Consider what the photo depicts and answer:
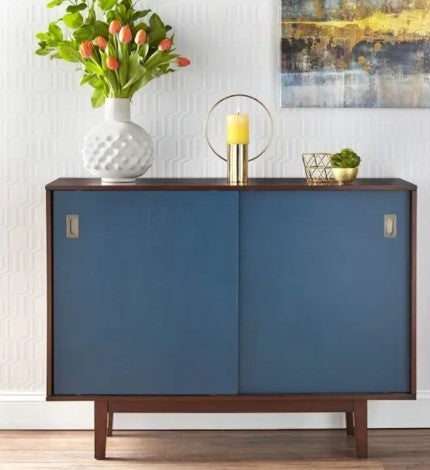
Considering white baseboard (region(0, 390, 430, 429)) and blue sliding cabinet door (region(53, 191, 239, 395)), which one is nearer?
blue sliding cabinet door (region(53, 191, 239, 395))

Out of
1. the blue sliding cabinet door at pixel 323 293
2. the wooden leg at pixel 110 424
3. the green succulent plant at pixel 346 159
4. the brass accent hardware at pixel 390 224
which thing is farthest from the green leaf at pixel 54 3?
the wooden leg at pixel 110 424

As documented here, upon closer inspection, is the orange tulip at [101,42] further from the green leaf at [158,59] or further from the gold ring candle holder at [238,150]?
the gold ring candle holder at [238,150]

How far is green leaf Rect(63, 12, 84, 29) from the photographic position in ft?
10.9

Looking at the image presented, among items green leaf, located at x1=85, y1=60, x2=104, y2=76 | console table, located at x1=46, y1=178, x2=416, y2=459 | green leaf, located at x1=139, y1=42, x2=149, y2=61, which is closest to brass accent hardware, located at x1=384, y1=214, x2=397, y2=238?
console table, located at x1=46, y1=178, x2=416, y2=459

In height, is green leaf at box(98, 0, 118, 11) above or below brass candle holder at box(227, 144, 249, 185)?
above

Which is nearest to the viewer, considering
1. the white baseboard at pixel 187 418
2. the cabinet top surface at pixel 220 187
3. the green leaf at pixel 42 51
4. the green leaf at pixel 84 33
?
the cabinet top surface at pixel 220 187

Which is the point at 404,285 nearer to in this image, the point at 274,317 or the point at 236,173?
the point at 274,317

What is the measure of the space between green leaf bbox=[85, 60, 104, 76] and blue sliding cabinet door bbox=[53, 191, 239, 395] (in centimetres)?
42

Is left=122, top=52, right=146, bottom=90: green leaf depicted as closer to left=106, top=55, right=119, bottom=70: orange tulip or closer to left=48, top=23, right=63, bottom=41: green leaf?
left=106, top=55, right=119, bottom=70: orange tulip

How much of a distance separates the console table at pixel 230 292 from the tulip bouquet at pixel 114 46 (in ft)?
1.20

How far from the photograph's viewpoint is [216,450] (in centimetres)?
341

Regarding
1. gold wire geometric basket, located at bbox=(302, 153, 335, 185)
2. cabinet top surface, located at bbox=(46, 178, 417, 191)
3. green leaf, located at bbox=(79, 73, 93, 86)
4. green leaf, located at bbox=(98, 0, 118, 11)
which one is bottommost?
cabinet top surface, located at bbox=(46, 178, 417, 191)

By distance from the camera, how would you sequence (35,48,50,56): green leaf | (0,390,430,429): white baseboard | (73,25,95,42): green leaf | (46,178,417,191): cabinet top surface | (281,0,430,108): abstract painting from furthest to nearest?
(0,390,430,429): white baseboard, (281,0,430,108): abstract painting, (35,48,50,56): green leaf, (73,25,95,42): green leaf, (46,178,417,191): cabinet top surface

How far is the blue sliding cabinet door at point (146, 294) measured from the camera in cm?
318
